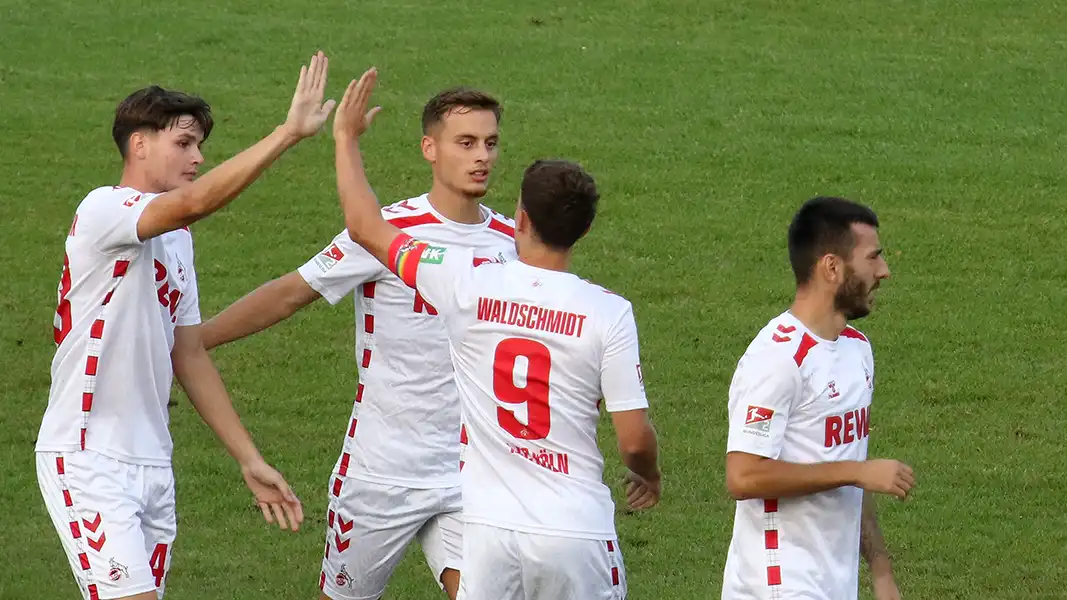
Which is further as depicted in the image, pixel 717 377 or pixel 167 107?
pixel 717 377

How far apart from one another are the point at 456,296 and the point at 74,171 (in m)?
11.5

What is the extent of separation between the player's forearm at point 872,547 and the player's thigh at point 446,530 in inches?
77.1

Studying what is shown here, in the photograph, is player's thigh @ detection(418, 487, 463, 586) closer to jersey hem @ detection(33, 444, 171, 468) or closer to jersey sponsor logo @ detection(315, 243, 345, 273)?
jersey sponsor logo @ detection(315, 243, 345, 273)

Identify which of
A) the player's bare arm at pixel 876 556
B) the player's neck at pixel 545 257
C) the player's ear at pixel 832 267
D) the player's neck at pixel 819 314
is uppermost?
the player's neck at pixel 545 257

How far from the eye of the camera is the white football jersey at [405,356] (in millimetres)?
7137

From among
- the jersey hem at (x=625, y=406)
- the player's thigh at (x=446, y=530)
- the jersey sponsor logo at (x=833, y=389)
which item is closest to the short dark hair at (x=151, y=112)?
the player's thigh at (x=446, y=530)

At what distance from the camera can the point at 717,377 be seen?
12344mm

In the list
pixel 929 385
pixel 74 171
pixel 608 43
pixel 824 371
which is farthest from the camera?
pixel 608 43

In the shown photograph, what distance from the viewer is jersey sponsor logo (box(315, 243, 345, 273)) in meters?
7.17

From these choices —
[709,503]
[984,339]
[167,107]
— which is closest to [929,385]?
[984,339]

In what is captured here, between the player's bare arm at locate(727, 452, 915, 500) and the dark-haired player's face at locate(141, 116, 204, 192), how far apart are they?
2.58m

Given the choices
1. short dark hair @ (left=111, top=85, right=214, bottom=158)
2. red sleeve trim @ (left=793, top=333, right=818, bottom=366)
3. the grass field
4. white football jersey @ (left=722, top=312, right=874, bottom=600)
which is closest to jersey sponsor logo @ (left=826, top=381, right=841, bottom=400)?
white football jersey @ (left=722, top=312, right=874, bottom=600)

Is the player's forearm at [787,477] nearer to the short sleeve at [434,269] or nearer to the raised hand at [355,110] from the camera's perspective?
the short sleeve at [434,269]

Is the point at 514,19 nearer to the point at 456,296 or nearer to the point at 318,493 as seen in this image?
the point at 318,493
